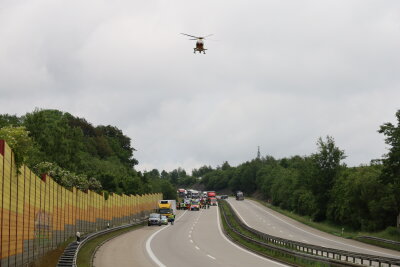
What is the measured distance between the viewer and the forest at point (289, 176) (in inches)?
2279

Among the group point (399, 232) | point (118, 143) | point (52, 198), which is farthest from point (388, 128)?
point (118, 143)

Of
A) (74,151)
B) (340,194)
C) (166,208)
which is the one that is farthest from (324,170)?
(74,151)

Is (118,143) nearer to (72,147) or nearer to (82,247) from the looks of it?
(72,147)

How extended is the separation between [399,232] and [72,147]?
232 feet

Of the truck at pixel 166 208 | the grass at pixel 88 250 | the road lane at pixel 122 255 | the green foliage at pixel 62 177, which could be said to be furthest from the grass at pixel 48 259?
the truck at pixel 166 208

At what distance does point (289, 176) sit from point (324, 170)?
42144mm

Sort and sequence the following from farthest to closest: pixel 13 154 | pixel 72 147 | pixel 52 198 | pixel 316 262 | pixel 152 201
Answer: pixel 152 201, pixel 72 147, pixel 52 198, pixel 316 262, pixel 13 154

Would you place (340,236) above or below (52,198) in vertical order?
below

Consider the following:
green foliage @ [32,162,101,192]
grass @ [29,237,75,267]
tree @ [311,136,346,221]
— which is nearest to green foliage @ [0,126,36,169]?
grass @ [29,237,75,267]

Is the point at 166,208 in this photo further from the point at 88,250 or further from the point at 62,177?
the point at 88,250

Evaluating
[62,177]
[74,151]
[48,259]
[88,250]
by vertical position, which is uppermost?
[74,151]

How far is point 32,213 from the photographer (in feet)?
93.6

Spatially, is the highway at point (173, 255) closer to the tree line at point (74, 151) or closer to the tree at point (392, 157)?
the tree line at point (74, 151)

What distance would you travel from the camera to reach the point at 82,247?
38375 millimetres
